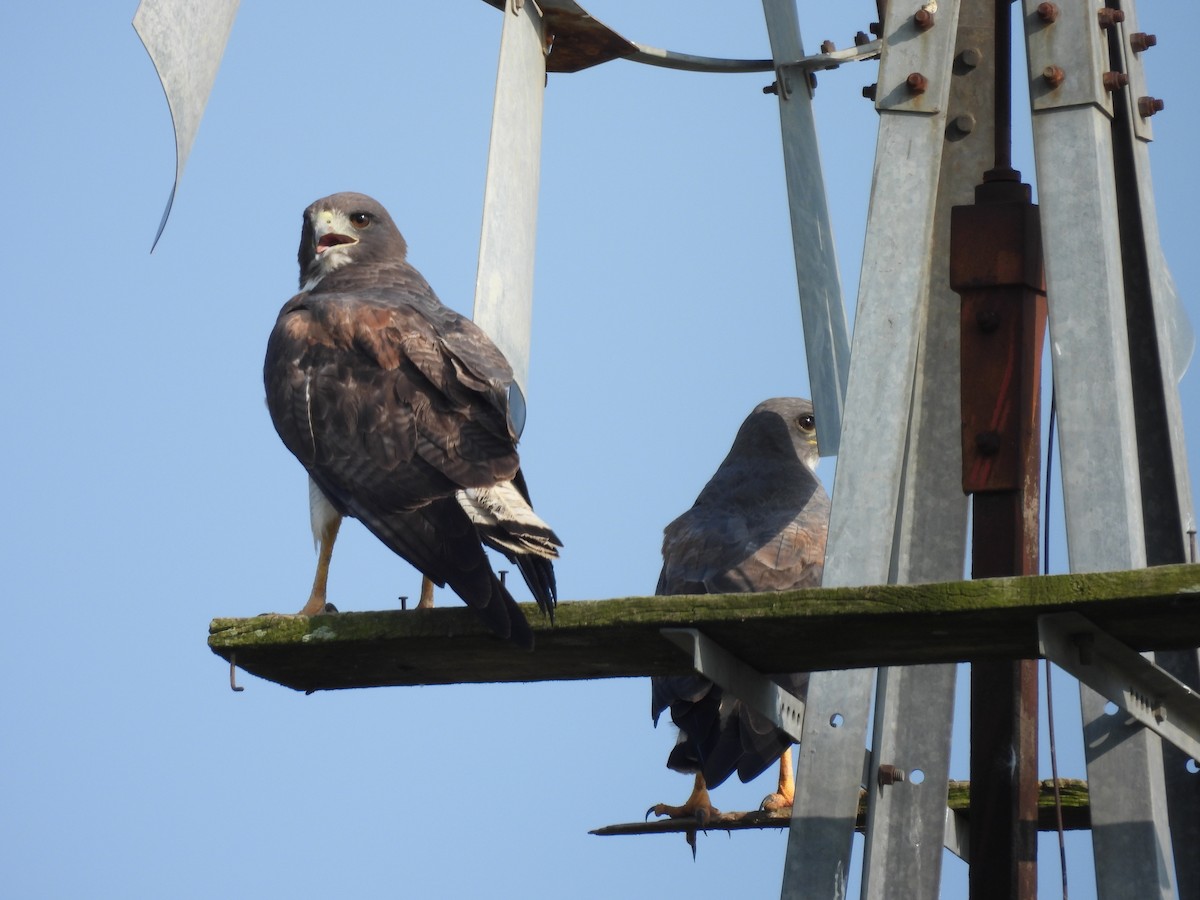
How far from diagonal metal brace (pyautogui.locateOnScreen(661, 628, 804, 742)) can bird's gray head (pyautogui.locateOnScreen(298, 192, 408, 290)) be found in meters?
3.03

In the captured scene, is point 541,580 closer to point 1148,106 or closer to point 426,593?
point 426,593

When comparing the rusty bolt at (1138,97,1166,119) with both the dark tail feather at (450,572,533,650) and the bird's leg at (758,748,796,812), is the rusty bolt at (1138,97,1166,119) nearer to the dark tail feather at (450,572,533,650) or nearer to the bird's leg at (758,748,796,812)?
the dark tail feather at (450,572,533,650)

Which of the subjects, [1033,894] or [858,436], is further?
[1033,894]

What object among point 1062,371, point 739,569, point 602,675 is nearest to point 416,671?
point 602,675

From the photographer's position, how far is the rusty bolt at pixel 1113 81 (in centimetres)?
452

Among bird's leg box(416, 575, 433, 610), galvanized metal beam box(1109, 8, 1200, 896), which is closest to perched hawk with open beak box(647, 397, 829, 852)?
bird's leg box(416, 575, 433, 610)

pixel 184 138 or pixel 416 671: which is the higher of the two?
pixel 184 138

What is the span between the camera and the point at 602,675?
15.4 ft

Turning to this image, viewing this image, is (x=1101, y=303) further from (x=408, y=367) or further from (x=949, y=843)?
(x=408, y=367)

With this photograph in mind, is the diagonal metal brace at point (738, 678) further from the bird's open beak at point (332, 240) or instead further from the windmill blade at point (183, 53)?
the bird's open beak at point (332, 240)

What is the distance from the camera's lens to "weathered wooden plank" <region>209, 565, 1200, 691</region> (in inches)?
146

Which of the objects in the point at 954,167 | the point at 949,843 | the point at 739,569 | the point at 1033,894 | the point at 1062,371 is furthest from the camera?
the point at 739,569

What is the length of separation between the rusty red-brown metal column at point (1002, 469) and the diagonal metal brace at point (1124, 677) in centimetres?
71

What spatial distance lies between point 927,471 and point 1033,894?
1138 mm
